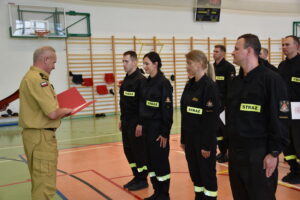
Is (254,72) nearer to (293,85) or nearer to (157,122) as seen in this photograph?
(157,122)

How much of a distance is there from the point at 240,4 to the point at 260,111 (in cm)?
1338

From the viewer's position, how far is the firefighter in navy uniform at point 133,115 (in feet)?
15.1

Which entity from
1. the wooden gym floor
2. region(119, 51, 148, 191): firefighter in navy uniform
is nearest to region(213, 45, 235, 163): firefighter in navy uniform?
the wooden gym floor

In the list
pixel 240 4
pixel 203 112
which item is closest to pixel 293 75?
pixel 203 112

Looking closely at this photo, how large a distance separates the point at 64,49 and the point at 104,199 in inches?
363

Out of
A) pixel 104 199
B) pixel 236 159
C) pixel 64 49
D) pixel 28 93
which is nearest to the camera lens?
pixel 236 159

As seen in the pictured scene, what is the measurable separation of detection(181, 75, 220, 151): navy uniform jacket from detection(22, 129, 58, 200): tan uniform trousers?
1.69m

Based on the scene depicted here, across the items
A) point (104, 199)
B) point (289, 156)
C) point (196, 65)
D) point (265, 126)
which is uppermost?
Result: point (196, 65)

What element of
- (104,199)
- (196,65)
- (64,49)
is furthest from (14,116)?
(196,65)

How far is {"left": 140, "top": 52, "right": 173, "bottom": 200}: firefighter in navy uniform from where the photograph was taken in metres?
4.08

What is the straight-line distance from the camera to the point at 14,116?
37.1 ft

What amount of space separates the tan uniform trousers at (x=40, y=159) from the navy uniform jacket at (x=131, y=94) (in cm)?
150

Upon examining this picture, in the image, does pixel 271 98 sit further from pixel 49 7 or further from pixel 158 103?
pixel 49 7

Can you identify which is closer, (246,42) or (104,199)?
(246,42)
